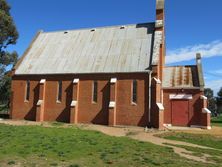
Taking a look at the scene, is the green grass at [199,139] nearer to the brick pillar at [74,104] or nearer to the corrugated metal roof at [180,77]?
the corrugated metal roof at [180,77]

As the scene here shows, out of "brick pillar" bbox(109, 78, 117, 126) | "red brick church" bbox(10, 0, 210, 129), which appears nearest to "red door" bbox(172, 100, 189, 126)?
"red brick church" bbox(10, 0, 210, 129)

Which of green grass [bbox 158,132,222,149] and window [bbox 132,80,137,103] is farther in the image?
window [bbox 132,80,137,103]

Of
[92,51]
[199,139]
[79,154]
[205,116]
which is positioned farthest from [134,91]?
[79,154]

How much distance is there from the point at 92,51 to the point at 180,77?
1156 cm

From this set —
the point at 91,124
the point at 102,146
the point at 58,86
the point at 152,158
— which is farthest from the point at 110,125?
the point at 152,158

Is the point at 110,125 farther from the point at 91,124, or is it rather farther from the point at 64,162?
the point at 64,162

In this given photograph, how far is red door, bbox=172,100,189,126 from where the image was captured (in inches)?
1344

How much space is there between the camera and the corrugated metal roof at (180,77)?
34.8m

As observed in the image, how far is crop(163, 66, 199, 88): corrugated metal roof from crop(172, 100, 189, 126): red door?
205cm

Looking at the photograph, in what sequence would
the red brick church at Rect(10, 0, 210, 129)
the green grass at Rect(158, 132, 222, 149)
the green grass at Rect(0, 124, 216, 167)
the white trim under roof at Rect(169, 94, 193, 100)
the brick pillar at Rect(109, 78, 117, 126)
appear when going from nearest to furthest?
the green grass at Rect(0, 124, 216, 167) < the green grass at Rect(158, 132, 222, 149) < the brick pillar at Rect(109, 78, 117, 126) < the red brick church at Rect(10, 0, 210, 129) < the white trim under roof at Rect(169, 94, 193, 100)

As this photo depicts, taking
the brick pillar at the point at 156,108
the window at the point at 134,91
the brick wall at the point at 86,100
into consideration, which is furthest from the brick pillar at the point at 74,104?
the brick pillar at the point at 156,108

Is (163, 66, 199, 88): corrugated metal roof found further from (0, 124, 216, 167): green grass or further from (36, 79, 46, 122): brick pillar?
(0, 124, 216, 167): green grass

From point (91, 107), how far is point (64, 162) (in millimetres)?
20154

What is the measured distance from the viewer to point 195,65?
121 ft
